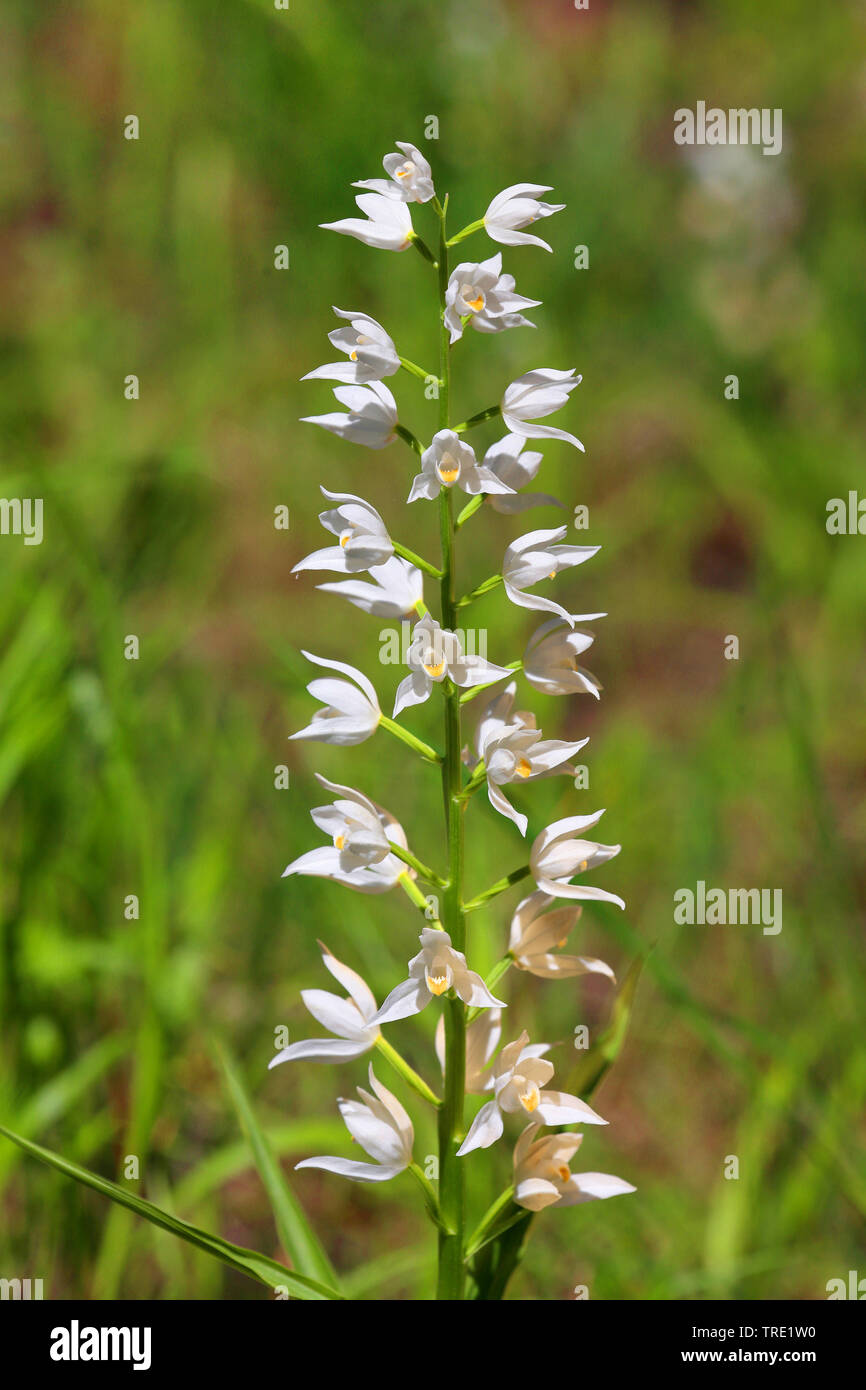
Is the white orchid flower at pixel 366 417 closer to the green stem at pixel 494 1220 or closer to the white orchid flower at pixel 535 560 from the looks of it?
the white orchid flower at pixel 535 560

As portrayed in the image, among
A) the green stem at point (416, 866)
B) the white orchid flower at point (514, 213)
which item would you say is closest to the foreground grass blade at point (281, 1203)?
the green stem at point (416, 866)

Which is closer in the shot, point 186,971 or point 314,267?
point 186,971

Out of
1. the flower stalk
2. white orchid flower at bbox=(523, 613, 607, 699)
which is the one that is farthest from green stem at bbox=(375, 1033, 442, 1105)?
white orchid flower at bbox=(523, 613, 607, 699)

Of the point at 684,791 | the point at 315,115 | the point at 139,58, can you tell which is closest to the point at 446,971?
the point at 684,791

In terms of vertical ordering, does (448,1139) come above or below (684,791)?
below

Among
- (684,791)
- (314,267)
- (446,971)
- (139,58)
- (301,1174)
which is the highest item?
(139,58)

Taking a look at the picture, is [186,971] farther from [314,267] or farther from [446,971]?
[314,267]

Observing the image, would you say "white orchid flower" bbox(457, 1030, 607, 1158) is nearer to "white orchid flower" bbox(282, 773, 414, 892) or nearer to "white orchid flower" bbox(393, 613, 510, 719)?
"white orchid flower" bbox(282, 773, 414, 892)
